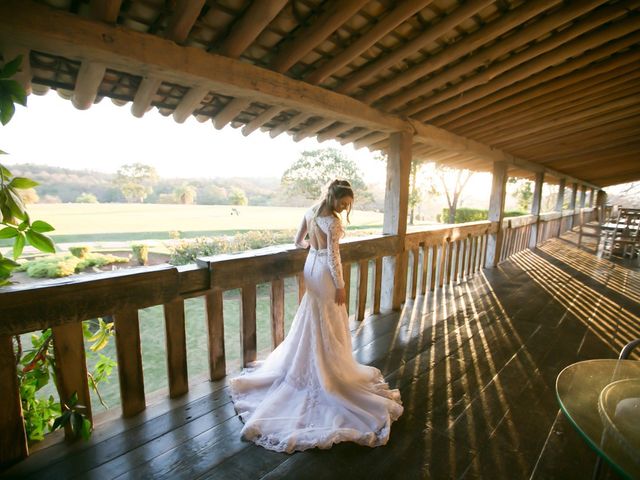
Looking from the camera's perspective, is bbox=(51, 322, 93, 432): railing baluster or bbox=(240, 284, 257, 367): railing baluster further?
bbox=(240, 284, 257, 367): railing baluster

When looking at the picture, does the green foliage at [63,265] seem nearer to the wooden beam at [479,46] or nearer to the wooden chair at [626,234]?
the wooden beam at [479,46]

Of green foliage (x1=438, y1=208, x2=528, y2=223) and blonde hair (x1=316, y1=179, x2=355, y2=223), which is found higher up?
blonde hair (x1=316, y1=179, x2=355, y2=223)

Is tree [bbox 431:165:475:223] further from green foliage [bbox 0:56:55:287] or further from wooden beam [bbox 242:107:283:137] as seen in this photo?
green foliage [bbox 0:56:55:287]

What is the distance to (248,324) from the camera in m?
2.76

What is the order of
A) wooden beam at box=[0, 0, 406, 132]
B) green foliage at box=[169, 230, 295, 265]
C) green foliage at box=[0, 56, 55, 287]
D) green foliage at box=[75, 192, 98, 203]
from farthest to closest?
green foliage at box=[75, 192, 98, 203], green foliage at box=[169, 230, 295, 265], wooden beam at box=[0, 0, 406, 132], green foliage at box=[0, 56, 55, 287]

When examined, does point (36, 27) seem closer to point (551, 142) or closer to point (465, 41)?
point (465, 41)

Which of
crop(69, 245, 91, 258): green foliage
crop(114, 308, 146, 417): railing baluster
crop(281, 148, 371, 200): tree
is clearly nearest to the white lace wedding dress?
crop(114, 308, 146, 417): railing baluster

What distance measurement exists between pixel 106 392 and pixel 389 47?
5.66m

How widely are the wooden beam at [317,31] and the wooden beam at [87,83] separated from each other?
4.10 feet

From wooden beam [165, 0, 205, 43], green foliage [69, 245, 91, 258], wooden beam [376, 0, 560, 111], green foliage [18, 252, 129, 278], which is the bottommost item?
green foliage [18, 252, 129, 278]

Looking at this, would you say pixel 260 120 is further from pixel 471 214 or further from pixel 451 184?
pixel 451 184

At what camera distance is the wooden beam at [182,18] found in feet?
5.86

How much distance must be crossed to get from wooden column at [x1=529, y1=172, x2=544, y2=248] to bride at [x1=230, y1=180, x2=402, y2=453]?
9171 mm

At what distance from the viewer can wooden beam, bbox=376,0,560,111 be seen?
240 centimetres
